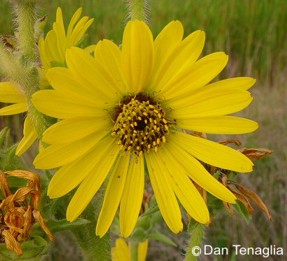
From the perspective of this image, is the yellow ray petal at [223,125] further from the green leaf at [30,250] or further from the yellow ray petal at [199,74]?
the green leaf at [30,250]

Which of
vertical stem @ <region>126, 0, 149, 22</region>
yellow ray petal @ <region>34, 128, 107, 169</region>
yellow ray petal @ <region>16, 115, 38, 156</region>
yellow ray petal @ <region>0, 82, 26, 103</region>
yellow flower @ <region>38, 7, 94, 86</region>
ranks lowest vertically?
yellow ray petal @ <region>34, 128, 107, 169</region>

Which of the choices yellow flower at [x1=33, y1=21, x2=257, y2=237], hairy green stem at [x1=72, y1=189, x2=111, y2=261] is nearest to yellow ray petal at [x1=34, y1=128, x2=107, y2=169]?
yellow flower at [x1=33, y1=21, x2=257, y2=237]

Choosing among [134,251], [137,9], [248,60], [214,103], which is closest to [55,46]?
[137,9]

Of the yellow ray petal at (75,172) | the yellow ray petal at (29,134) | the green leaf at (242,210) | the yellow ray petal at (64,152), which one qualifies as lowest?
the green leaf at (242,210)

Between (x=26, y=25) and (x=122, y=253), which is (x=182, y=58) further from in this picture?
(x=122, y=253)

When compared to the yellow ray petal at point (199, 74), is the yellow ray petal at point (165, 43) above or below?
above

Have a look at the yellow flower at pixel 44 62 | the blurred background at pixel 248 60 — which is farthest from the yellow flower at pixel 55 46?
the blurred background at pixel 248 60

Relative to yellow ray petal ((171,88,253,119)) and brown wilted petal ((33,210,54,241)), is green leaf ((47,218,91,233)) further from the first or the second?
yellow ray petal ((171,88,253,119))

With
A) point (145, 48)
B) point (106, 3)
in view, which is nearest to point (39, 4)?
point (145, 48)
